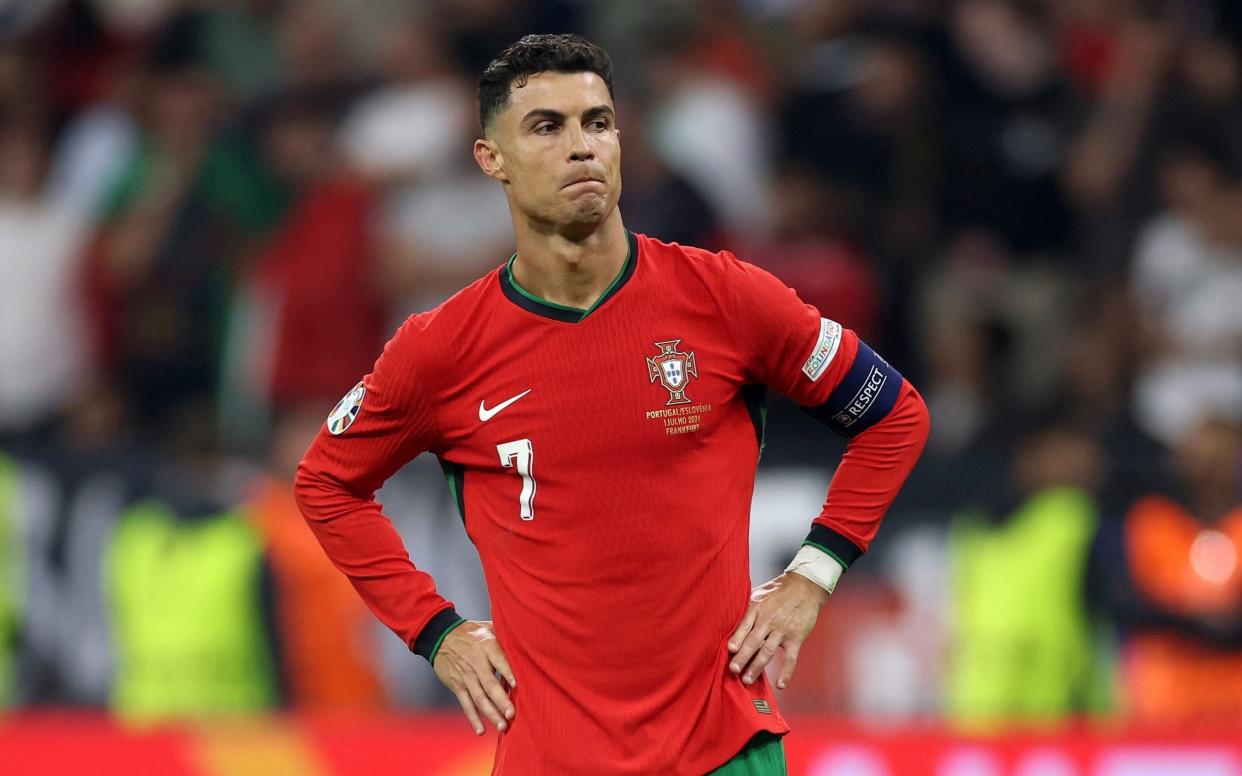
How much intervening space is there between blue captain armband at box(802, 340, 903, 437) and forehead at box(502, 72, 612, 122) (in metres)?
0.79

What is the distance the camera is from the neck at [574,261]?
4590mm

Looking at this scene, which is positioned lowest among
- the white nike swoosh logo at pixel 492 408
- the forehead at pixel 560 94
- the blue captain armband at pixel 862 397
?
the white nike swoosh logo at pixel 492 408

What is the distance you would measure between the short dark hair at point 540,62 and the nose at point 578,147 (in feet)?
0.44

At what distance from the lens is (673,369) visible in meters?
4.54

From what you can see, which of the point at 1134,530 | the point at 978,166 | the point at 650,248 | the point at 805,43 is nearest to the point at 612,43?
the point at 805,43

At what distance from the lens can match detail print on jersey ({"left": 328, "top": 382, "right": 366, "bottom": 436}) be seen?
4.71 meters

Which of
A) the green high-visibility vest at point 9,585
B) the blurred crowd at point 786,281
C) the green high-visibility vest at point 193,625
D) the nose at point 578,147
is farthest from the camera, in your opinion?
the green high-visibility vest at point 9,585

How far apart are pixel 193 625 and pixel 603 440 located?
5230mm

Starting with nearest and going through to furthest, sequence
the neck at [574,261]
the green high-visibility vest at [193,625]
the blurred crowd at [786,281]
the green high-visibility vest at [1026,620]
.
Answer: the neck at [574,261] < the green high-visibility vest at [1026,620] < the blurred crowd at [786,281] < the green high-visibility vest at [193,625]

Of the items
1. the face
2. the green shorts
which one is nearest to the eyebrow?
the face

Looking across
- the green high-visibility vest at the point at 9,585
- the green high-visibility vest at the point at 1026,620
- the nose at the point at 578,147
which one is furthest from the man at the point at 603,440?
the green high-visibility vest at the point at 9,585

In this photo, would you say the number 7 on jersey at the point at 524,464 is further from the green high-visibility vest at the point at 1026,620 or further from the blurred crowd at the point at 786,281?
the blurred crowd at the point at 786,281

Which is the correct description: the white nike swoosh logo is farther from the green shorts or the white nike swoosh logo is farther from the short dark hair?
the green shorts

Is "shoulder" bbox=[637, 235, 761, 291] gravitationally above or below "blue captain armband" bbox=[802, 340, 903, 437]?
above
